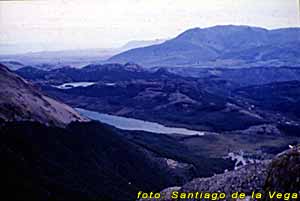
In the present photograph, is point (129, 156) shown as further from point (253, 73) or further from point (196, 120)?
point (253, 73)

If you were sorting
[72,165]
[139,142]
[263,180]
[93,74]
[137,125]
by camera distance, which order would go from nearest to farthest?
[263,180]
[72,165]
[139,142]
[137,125]
[93,74]

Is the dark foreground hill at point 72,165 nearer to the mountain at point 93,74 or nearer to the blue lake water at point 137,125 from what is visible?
the blue lake water at point 137,125

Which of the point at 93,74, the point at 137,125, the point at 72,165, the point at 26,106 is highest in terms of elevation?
the point at 26,106

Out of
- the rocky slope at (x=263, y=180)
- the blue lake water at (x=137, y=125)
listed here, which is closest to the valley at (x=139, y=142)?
the rocky slope at (x=263, y=180)

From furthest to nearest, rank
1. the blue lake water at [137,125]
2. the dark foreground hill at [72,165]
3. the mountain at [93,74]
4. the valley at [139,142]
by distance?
the mountain at [93,74] < the blue lake water at [137,125] < the dark foreground hill at [72,165] < the valley at [139,142]

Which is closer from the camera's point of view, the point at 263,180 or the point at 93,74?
the point at 263,180

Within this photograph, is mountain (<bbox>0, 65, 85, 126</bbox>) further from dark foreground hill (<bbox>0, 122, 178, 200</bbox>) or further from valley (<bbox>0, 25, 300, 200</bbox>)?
dark foreground hill (<bbox>0, 122, 178, 200</bbox>)

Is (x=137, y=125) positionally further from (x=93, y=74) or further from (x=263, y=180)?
(x=93, y=74)

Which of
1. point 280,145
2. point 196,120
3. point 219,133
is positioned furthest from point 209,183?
point 196,120

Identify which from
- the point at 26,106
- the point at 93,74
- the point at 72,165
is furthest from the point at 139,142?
the point at 93,74
